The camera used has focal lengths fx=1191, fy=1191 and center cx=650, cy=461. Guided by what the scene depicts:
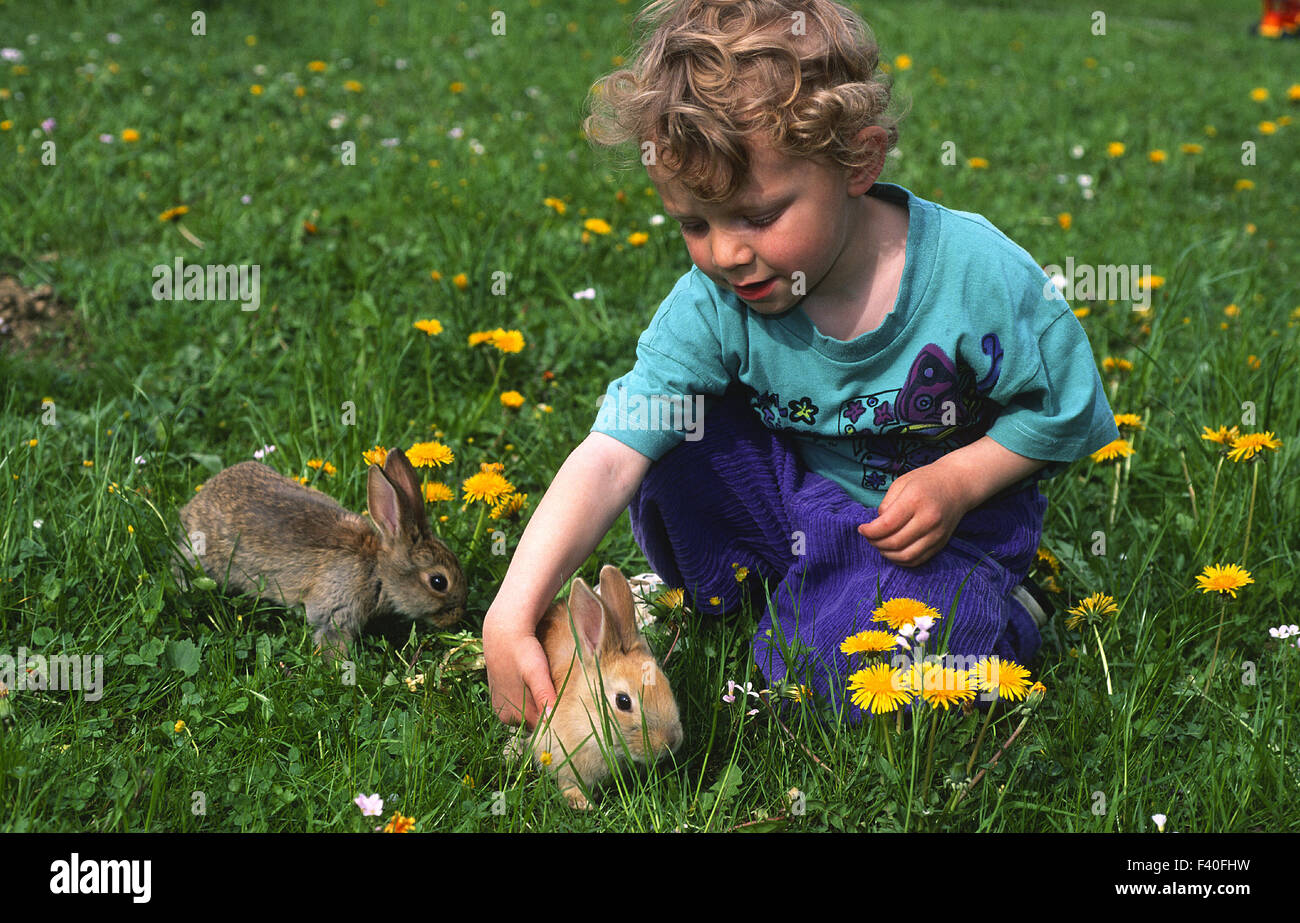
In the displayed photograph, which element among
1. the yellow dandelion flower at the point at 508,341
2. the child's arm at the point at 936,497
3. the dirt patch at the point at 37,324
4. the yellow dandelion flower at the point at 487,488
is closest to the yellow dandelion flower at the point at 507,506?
the yellow dandelion flower at the point at 487,488

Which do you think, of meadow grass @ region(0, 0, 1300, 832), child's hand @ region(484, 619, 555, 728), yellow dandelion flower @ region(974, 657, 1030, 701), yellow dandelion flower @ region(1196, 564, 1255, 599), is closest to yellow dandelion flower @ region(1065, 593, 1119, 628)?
meadow grass @ region(0, 0, 1300, 832)

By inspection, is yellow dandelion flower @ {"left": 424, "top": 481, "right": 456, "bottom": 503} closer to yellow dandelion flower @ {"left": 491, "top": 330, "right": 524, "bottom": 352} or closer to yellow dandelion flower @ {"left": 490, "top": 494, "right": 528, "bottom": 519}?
yellow dandelion flower @ {"left": 490, "top": 494, "right": 528, "bottom": 519}

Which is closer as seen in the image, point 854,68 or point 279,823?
point 279,823

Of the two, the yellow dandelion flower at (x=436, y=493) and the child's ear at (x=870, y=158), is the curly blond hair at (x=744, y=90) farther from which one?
the yellow dandelion flower at (x=436, y=493)

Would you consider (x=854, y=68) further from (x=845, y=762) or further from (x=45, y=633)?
(x=45, y=633)

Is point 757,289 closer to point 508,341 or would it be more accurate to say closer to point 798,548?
point 798,548

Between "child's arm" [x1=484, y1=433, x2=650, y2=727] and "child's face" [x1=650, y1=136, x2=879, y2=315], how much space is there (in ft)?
1.54

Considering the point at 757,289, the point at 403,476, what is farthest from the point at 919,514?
the point at 403,476

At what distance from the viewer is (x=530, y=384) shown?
4.04 m

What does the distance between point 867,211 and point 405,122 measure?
15.0ft
